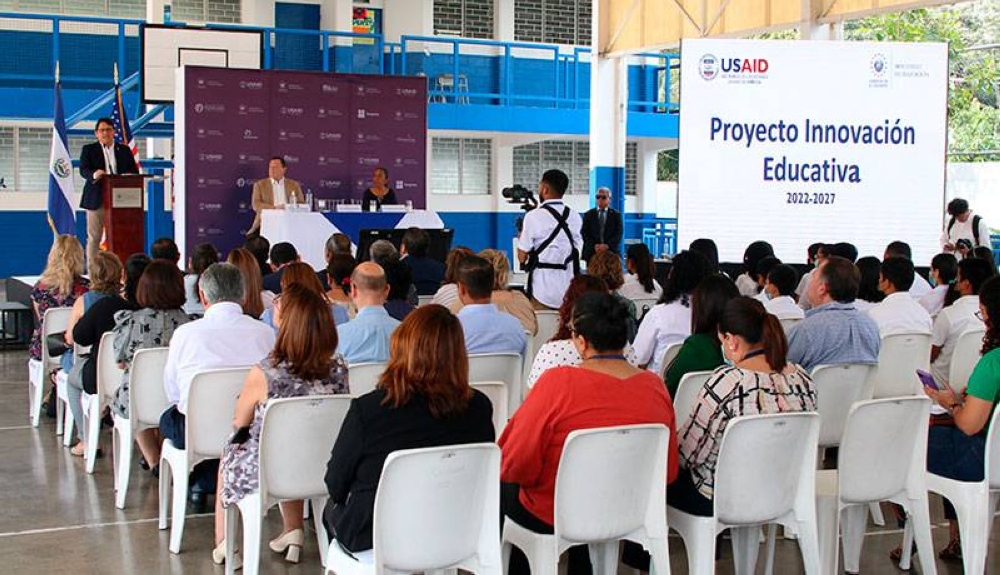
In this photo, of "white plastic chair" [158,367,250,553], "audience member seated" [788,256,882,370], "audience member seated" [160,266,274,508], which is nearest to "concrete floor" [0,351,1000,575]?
"white plastic chair" [158,367,250,553]

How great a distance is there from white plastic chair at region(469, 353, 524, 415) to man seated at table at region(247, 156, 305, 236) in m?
7.39

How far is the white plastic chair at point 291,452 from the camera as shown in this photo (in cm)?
387

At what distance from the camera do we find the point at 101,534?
16.1ft

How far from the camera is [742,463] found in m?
3.63

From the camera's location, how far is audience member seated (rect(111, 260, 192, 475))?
5.34 metres

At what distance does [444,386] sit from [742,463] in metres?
0.97

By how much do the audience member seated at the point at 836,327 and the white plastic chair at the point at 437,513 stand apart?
2.19 meters

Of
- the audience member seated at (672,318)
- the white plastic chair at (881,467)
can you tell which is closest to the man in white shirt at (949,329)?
the audience member seated at (672,318)

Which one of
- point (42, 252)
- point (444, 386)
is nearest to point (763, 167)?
point (444, 386)

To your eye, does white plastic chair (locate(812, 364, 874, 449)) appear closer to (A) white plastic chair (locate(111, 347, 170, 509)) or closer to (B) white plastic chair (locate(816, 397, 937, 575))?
(B) white plastic chair (locate(816, 397, 937, 575))

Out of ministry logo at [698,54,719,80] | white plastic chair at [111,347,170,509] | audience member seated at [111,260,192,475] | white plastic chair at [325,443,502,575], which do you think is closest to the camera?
white plastic chair at [325,443,502,575]

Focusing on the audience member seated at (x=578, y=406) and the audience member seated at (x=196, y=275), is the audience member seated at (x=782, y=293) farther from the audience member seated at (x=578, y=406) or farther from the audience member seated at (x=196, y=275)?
the audience member seated at (x=196, y=275)

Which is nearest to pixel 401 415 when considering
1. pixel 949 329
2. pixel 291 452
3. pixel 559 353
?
pixel 291 452

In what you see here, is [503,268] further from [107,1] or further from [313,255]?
[107,1]
